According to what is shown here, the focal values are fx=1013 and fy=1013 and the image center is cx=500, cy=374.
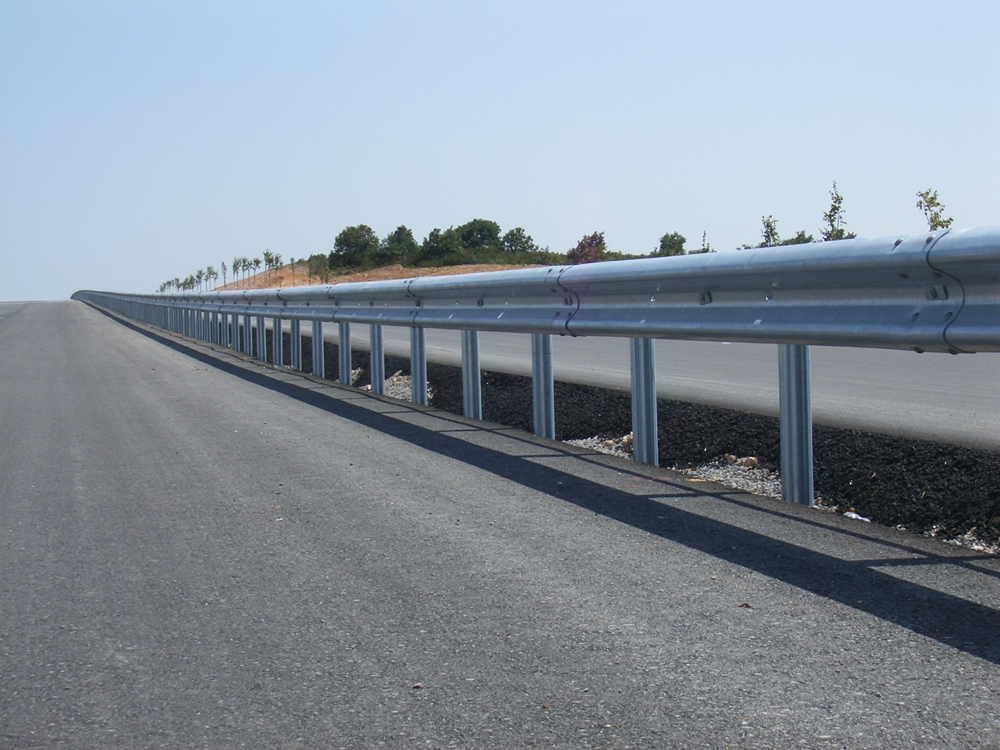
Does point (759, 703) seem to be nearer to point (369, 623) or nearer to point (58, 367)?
point (369, 623)

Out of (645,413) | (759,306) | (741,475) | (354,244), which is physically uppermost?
(354,244)

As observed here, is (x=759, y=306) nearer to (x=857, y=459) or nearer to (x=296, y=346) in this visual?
(x=857, y=459)

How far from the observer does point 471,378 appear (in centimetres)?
894

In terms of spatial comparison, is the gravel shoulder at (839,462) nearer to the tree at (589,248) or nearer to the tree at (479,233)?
the tree at (589,248)

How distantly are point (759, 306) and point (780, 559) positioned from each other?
167 cm

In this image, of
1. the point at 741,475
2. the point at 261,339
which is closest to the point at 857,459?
the point at 741,475

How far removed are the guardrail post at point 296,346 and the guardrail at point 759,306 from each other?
5.12 meters

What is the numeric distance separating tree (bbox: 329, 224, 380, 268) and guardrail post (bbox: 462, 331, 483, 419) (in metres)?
92.7

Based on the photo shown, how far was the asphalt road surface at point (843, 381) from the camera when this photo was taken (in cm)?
666

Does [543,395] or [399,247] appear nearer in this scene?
[543,395]

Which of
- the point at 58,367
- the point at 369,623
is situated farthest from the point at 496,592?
the point at 58,367

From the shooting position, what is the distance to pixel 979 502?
481 centimetres

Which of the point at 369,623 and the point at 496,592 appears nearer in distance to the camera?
the point at 369,623

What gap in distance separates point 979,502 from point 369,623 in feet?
10.1
